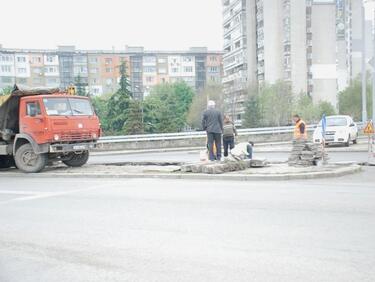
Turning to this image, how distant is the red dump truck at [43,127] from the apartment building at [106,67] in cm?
8838

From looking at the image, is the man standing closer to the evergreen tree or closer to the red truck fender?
the red truck fender

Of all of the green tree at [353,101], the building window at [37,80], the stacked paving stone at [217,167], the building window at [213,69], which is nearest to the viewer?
the stacked paving stone at [217,167]

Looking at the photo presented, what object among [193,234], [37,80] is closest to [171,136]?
[193,234]

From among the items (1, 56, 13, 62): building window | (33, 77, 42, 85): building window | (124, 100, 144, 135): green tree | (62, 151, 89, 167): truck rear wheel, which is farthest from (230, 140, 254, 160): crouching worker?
(1, 56, 13, 62): building window

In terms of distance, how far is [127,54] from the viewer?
110312 mm

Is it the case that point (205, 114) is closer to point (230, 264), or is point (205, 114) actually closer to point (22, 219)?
point (22, 219)

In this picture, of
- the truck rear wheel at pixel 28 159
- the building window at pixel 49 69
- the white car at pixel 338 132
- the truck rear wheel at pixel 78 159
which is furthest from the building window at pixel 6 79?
the truck rear wheel at pixel 28 159

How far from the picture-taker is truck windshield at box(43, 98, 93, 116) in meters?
14.2

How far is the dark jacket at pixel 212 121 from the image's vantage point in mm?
13469

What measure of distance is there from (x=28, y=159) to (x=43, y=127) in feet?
5.00

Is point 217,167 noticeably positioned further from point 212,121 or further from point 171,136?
point 171,136

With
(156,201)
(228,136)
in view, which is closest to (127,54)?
(228,136)

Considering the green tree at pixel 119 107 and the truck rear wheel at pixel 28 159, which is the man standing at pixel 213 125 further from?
the green tree at pixel 119 107

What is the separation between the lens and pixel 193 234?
6109 millimetres
